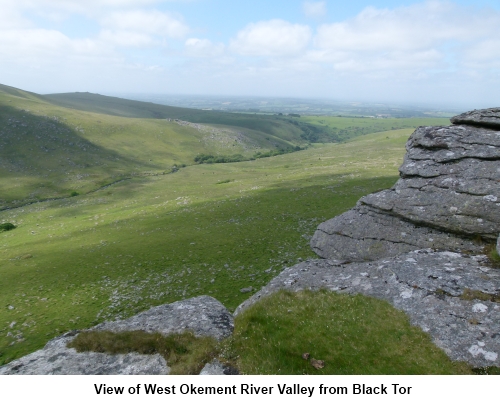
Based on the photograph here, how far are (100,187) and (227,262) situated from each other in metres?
86.9

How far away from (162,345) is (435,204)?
797 inches

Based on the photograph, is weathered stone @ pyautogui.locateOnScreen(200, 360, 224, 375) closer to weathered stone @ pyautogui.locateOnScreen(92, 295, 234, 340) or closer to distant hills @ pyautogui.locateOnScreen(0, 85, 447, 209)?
weathered stone @ pyautogui.locateOnScreen(92, 295, 234, 340)

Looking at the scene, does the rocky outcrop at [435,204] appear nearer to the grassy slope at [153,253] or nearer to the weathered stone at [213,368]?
the grassy slope at [153,253]

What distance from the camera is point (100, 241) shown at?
141ft

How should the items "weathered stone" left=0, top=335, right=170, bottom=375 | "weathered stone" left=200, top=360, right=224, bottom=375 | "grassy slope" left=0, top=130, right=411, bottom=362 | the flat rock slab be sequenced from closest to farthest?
"weathered stone" left=200, top=360, right=224, bottom=375 → the flat rock slab → "weathered stone" left=0, top=335, right=170, bottom=375 → "grassy slope" left=0, top=130, right=411, bottom=362

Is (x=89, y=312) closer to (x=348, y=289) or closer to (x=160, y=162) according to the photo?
(x=348, y=289)

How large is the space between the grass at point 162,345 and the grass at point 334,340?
49.0 inches

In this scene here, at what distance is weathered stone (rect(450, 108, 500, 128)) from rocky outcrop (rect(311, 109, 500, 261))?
7 centimetres

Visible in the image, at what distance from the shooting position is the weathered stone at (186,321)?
617 inches

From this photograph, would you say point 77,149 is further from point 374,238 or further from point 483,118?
point 483,118

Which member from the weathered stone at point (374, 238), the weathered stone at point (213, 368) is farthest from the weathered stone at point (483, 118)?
the weathered stone at point (213, 368)

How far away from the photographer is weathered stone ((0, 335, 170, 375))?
13.2 m

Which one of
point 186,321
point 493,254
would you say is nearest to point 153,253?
point 186,321

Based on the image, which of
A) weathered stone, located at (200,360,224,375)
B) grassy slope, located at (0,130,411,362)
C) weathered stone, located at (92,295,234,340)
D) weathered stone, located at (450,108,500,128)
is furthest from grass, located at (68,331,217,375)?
weathered stone, located at (450,108,500,128)
